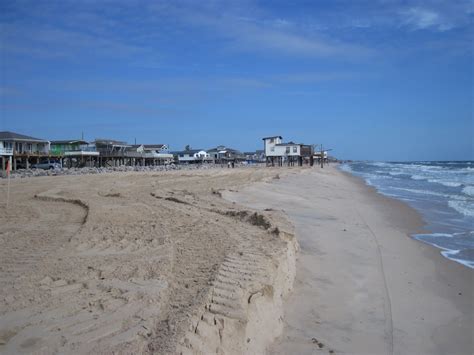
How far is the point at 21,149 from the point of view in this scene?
171ft

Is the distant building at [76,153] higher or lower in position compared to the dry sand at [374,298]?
higher

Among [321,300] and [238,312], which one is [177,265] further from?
[321,300]

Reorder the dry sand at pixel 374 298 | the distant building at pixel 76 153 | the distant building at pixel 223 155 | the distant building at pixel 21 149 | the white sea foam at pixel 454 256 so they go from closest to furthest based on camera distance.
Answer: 1. the dry sand at pixel 374 298
2. the white sea foam at pixel 454 256
3. the distant building at pixel 21 149
4. the distant building at pixel 76 153
5. the distant building at pixel 223 155

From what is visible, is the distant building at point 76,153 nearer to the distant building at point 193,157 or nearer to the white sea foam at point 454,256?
the distant building at point 193,157

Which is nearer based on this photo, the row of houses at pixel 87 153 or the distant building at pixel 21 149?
the distant building at pixel 21 149

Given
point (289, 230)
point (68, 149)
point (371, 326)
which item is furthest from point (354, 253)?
point (68, 149)

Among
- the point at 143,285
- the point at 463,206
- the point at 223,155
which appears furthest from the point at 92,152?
the point at 143,285

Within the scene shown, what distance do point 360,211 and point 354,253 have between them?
7.17 meters

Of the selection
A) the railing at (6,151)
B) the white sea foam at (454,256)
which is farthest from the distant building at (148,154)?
the white sea foam at (454,256)

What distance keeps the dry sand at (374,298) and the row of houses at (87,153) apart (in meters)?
40.1

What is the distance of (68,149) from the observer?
65938 millimetres

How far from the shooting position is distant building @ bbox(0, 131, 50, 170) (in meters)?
46.7

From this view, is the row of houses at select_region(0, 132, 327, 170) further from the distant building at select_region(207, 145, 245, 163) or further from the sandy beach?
the sandy beach

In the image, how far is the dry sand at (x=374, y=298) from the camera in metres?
4.46
